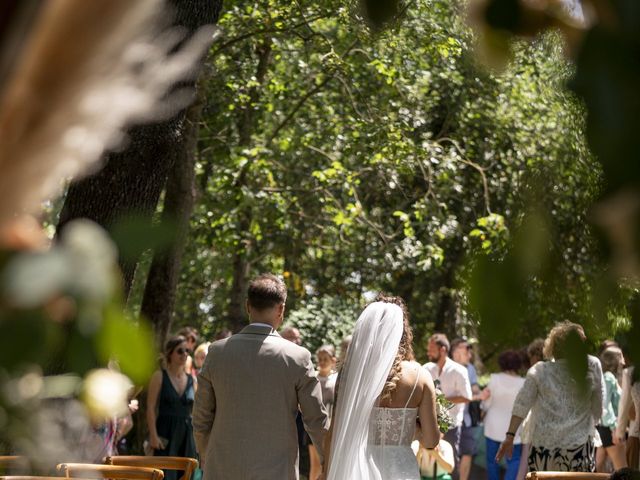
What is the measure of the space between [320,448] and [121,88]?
557cm

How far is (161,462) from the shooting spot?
6359mm

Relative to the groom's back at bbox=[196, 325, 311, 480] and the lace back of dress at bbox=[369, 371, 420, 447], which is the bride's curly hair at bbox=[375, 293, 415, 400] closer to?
the lace back of dress at bbox=[369, 371, 420, 447]

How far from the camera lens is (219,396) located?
581 centimetres

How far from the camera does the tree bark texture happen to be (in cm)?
522

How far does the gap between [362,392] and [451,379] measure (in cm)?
491

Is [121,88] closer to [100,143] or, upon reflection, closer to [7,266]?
[100,143]

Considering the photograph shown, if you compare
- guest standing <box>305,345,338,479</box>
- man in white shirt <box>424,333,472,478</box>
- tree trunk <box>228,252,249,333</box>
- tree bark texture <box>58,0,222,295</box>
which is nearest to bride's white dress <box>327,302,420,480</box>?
tree bark texture <box>58,0,222,295</box>

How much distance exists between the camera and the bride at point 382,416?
618cm

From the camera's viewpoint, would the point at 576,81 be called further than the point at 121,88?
Yes

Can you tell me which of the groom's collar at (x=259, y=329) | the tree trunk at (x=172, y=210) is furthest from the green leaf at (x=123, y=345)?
the tree trunk at (x=172, y=210)

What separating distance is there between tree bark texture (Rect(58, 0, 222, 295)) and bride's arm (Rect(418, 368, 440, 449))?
1.96 meters

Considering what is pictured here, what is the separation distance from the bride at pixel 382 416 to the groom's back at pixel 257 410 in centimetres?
61

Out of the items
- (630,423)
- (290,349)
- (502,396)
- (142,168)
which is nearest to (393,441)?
(290,349)

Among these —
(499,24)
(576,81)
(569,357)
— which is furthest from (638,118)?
(569,357)
